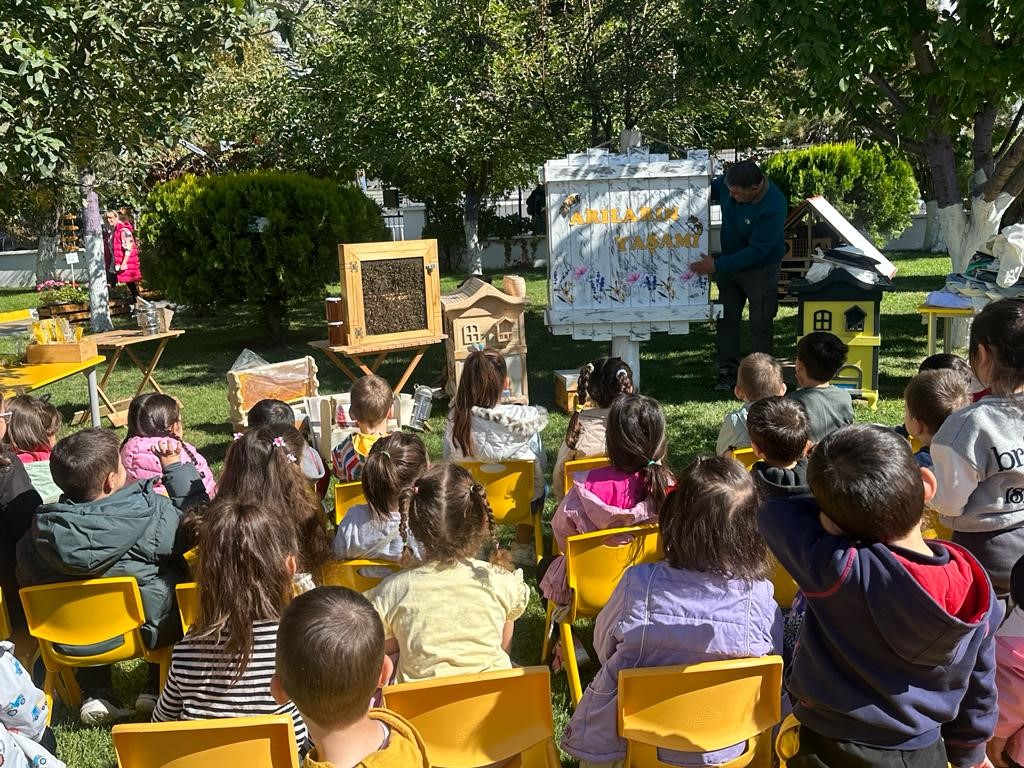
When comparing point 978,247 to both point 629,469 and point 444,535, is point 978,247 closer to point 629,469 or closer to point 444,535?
point 629,469

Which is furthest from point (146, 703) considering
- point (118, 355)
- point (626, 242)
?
point (118, 355)

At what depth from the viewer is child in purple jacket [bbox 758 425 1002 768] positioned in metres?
1.95

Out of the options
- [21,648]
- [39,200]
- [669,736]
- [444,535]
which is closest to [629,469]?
[444,535]

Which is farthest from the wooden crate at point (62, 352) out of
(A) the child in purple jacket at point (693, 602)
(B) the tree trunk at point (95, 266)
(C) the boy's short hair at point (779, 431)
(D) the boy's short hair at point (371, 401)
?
(A) the child in purple jacket at point (693, 602)

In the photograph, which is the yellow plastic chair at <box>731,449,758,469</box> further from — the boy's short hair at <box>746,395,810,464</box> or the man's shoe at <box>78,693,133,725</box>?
the man's shoe at <box>78,693,133,725</box>

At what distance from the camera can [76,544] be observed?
3.33 m

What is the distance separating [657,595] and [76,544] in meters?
2.04

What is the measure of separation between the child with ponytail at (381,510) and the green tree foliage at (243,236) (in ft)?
24.9

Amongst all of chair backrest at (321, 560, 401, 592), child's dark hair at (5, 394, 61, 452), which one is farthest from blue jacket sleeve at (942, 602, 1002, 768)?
child's dark hair at (5, 394, 61, 452)

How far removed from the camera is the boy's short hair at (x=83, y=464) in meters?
3.41

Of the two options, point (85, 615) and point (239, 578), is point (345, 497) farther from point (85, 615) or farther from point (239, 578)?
point (239, 578)

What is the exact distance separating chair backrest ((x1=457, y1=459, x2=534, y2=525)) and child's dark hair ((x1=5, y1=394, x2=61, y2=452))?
2.04m

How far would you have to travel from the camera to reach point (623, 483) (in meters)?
3.67

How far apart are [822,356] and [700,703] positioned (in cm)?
261
